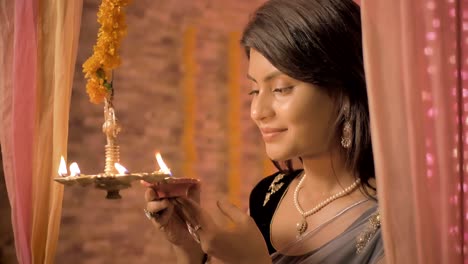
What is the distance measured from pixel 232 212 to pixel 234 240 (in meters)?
0.06

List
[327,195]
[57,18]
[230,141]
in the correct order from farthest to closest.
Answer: [230,141]
[57,18]
[327,195]

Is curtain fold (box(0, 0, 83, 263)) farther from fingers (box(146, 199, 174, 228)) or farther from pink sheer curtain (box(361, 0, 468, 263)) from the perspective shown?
pink sheer curtain (box(361, 0, 468, 263))

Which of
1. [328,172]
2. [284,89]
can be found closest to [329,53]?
[284,89]

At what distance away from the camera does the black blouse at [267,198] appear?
1.35 meters

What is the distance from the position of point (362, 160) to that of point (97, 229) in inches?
46.3

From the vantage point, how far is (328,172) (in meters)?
1.20

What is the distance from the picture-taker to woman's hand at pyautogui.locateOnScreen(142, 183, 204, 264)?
1.06 meters

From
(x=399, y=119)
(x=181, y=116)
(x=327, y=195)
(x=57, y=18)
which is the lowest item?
(x=327, y=195)

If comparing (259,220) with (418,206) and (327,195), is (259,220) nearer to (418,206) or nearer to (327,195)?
(327,195)

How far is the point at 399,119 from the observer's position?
0.72 meters

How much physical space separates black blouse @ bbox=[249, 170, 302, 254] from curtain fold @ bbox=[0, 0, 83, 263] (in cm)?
56

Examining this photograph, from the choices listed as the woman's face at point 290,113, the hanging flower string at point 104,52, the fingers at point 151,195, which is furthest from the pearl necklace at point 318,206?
the hanging flower string at point 104,52

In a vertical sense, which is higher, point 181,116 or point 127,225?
point 181,116

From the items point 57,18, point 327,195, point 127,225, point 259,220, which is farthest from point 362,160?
point 127,225
